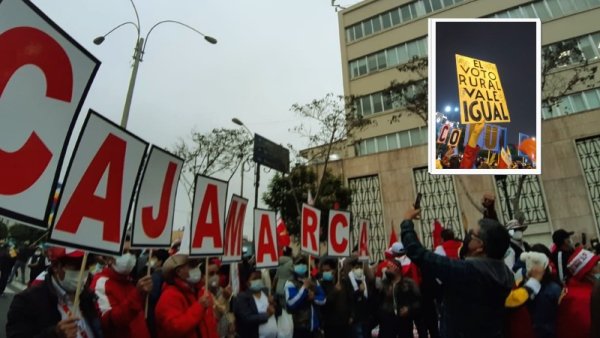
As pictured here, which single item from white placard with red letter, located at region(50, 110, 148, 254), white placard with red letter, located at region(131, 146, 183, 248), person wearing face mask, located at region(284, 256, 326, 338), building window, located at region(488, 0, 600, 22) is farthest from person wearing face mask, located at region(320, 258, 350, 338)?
building window, located at region(488, 0, 600, 22)

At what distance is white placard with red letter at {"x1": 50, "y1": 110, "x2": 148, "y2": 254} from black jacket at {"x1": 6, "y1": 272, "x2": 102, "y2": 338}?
0.47 meters

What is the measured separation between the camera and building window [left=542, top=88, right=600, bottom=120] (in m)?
20.2

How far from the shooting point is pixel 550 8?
73.4ft

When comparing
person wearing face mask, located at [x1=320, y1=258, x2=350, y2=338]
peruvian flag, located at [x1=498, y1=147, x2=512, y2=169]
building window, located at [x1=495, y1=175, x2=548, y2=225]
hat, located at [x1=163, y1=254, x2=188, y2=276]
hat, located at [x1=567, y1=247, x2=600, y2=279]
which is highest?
building window, located at [x1=495, y1=175, x2=548, y2=225]

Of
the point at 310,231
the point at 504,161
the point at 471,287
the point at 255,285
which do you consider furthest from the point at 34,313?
the point at 310,231

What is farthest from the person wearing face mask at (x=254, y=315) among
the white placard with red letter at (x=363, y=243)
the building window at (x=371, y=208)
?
the building window at (x=371, y=208)

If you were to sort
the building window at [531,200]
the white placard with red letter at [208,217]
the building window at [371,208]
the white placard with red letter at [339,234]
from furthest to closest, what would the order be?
the building window at [371,208] → the building window at [531,200] → the white placard with red letter at [339,234] → the white placard with red letter at [208,217]

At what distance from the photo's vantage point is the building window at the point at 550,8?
70.8 feet

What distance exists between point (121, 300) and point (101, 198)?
991mm

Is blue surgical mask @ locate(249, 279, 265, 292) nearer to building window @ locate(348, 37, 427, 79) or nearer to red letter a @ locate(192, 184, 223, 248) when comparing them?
red letter a @ locate(192, 184, 223, 248)

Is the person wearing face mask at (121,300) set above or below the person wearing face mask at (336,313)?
above

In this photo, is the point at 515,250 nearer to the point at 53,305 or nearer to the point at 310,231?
the point at 310,231

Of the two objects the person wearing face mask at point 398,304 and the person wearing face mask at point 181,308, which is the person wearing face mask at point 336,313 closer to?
the person wearing face mask at point 398,304

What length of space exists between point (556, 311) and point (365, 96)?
24577 millimetres
